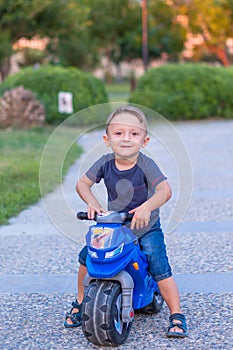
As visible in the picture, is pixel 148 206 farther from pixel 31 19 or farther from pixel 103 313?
pixel 31 19

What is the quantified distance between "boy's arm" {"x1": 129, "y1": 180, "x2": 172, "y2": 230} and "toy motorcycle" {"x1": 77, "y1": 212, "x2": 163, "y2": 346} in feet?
0.19

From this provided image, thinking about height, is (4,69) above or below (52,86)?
below

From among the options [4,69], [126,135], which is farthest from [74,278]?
[4,69]

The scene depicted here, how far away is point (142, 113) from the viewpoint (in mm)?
4160

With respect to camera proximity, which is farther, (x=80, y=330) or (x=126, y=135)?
(x=80, y=330)

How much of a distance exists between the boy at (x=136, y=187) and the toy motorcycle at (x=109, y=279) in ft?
0.31

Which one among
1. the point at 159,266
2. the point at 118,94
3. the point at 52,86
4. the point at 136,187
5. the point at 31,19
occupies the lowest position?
the point at 118,94

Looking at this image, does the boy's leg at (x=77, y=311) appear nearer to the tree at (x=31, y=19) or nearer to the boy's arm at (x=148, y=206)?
the boy's arm at (x=148, y=206)

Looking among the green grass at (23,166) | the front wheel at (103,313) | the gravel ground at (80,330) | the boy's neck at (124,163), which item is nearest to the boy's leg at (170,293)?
the gravel ground at (80,330)

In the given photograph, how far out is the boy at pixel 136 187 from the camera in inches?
162

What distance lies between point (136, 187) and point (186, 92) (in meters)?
18.3

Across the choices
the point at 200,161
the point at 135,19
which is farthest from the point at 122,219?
the point at 135,19

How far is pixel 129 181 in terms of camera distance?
13.7 ft

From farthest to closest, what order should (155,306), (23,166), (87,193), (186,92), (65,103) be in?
(186,92)
(65,103)
(23,166)
(155,306)
(87,193)
